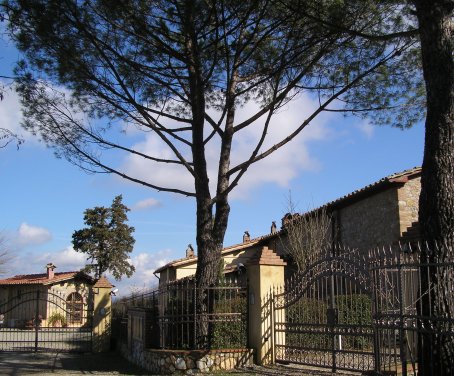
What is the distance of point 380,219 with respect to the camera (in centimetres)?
1983

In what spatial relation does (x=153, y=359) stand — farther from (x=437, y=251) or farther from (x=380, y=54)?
(x=380, y=54)

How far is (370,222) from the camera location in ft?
66.8

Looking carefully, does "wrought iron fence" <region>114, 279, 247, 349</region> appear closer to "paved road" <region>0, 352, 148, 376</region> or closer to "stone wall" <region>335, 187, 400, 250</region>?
"paved road" <region>0, 352, 148, 376</region>

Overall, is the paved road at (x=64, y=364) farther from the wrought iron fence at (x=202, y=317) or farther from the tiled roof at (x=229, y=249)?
the tiled roof at (x=229, y=249)

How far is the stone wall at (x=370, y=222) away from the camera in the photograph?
1908 cm

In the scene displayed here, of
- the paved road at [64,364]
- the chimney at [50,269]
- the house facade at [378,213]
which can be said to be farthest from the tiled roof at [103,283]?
the chimney at [50,269]

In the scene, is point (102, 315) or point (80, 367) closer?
point (80, 367)

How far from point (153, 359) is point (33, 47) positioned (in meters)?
7.12

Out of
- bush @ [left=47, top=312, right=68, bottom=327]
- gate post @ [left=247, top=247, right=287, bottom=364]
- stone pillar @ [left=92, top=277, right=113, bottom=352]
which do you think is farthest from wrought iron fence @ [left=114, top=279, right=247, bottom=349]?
bush @ [left=47, top=312, right=68, bottom=327]

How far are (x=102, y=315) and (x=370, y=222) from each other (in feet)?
33.1

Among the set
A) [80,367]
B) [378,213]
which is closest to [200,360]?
[80,367]

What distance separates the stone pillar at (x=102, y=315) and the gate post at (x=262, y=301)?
8.54 m

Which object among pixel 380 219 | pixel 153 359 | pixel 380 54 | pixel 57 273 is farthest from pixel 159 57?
pixel 57 273

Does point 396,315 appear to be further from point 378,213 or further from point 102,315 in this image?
point 102,315
